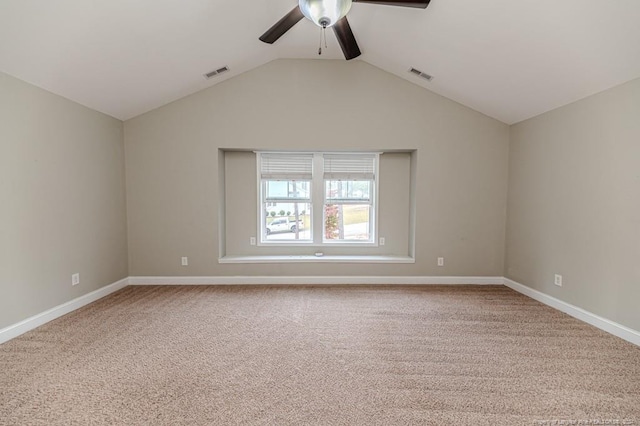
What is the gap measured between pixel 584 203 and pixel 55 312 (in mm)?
5703

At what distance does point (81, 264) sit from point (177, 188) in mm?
1412

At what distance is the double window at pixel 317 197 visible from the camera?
4.14 m

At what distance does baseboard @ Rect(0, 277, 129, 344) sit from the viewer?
7.70 ft

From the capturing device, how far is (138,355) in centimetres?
212

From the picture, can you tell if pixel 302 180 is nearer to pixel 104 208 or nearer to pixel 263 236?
pixel 263 236

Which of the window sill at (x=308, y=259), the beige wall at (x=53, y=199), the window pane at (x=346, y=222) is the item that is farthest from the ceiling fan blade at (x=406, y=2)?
the beige wall at (x=53, y=199)

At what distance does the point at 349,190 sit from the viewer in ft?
13.9

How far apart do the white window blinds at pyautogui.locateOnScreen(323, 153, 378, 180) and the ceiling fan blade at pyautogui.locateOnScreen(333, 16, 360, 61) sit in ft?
5.27

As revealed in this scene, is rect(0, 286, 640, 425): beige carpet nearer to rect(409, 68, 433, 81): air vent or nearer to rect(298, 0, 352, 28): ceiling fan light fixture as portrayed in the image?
rect(298, 0, 352, 28): ceiling fan light fixture

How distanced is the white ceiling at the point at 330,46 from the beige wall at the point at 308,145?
0.22 m

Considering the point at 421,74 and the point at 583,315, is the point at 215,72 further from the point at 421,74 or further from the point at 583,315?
the point at 583,315

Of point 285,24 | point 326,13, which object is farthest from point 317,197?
point 326,13

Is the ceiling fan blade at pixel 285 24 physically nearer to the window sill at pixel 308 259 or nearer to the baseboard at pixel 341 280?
the window sill at pixel 308 259

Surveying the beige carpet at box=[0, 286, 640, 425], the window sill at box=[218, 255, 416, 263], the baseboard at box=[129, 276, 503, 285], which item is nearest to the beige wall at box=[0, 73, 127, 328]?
the beige carpet at box=[0, 286, 640, 425]
